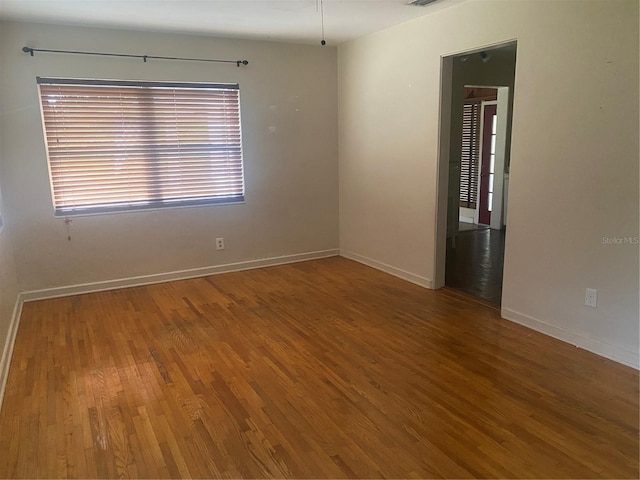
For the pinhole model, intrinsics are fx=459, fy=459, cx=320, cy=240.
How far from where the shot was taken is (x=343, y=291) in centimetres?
438

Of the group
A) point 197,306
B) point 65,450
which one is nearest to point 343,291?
point 197,306

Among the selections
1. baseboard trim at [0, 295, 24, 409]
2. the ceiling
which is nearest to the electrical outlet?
the ceiling

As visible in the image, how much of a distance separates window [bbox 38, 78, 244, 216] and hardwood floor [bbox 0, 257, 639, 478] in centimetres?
118

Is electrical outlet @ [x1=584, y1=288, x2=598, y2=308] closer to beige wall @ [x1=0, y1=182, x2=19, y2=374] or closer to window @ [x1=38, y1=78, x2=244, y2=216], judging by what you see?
window @ [x1=38, y1=78, x2=244, y2=216]

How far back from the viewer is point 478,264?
16.8 ft

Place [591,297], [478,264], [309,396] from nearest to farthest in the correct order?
1. [309,396]
2. [591,297]
3. [478,264]

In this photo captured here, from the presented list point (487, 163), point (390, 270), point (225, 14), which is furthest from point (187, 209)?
point (487, 163)

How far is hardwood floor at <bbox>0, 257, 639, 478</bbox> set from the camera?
6.67ft

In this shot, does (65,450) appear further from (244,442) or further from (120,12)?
(120,12)

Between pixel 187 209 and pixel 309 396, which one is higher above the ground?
pixel 187 209

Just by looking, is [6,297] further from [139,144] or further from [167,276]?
[139,144]

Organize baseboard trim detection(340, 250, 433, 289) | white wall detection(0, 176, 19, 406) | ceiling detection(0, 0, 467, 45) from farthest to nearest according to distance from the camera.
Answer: baseboard trim detection(340, 250, 433, 289) → ceiling detection(0, 0, 467, 45) → white wall detection(0, 176, 19, 406)

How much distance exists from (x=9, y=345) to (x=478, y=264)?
440 centimetres

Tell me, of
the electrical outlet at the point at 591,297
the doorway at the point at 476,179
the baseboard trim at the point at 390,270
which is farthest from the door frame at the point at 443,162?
the electrical outlet at the point at 591,297
